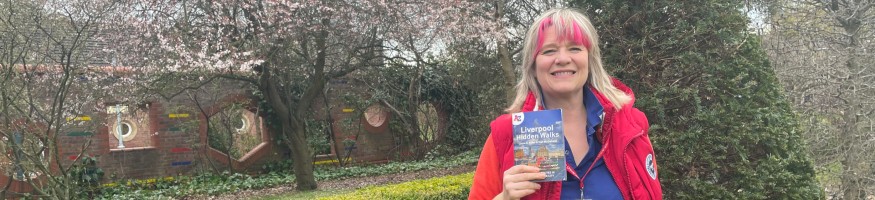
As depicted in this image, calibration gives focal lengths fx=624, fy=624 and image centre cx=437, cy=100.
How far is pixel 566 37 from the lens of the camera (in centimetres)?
168

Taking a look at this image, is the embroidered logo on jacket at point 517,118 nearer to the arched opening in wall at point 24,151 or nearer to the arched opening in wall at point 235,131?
the arched opening in wall at point 24,151

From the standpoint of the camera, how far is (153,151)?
12297 mm

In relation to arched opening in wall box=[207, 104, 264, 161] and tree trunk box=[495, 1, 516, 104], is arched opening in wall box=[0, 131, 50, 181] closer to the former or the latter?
arched opening in wall box=[207, 104, 264, 161]

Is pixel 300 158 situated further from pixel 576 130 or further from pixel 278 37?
pixel 576 130

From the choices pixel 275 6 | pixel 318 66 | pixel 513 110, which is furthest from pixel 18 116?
pixel 513 110

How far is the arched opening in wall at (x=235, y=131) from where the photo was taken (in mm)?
13023

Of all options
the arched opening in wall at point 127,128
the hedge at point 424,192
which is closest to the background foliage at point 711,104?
the hedge at point 424,192

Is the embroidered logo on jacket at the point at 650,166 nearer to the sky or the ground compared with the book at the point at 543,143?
nearer to the ground

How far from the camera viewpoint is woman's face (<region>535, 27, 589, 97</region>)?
1673 millimetres

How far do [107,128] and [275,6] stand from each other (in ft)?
16.7

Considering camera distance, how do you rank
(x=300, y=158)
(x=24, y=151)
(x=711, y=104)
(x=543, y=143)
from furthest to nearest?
(x=300, y=158) < (x=24, y=151) < (x=711, y=104) < (x=543, y=143)

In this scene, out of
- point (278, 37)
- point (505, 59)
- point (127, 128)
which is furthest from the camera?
point (127, 128)

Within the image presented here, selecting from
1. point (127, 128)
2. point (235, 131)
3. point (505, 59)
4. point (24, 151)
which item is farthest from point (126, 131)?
point (505, 59)

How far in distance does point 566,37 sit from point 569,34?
1 cm
